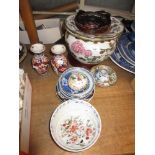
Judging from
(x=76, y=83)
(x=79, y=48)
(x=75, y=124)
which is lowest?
(x=75, y=124)

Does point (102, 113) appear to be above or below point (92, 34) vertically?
below

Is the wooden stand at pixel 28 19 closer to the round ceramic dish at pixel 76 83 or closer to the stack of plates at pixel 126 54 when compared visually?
the round ceramic dish at pixel 76 83

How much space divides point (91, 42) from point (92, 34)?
1.0 inches

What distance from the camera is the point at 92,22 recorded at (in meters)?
0.66

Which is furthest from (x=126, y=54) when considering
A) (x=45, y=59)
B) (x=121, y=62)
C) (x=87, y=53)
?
(x=45, y=59)

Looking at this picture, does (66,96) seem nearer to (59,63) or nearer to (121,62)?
(59,63)

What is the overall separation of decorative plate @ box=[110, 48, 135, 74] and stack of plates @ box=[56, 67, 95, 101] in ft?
0.54

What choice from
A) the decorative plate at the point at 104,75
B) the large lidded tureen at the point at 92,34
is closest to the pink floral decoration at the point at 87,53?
the large lidded tureen at the point at 92,34

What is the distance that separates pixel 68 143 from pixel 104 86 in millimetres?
246

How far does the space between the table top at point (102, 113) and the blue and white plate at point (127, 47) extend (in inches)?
2.0

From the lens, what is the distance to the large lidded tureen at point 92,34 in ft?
2.11

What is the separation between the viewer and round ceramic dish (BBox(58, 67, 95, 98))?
0.68m
